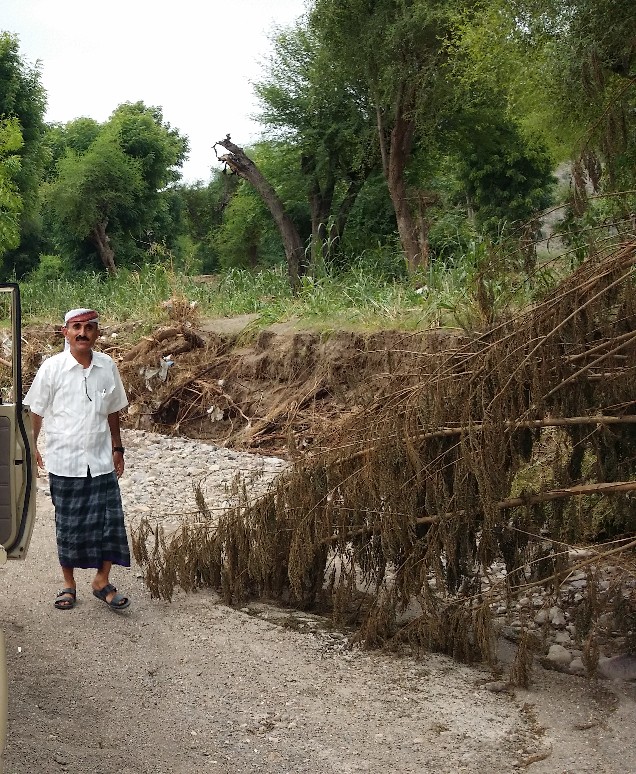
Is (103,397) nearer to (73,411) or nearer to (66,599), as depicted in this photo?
(73,411)

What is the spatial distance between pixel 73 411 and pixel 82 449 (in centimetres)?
25

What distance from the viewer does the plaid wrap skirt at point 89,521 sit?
6426 mm

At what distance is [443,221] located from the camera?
31.5 meters

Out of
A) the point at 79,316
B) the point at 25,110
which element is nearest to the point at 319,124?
the point at 25,110

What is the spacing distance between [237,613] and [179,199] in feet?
144

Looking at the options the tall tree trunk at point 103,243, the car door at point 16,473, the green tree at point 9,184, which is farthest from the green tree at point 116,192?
the car door at point 16,473

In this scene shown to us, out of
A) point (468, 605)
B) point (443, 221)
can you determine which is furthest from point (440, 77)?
point (468, 605)

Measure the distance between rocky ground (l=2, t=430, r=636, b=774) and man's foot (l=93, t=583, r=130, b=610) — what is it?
0.27ft

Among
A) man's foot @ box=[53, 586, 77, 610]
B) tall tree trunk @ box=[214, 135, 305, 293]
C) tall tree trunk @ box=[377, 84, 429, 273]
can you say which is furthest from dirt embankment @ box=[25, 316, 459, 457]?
tall tree trunk @ box=[377, 84, 429, 273]

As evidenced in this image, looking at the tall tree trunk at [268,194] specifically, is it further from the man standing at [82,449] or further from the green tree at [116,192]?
the man standing at [82,449]

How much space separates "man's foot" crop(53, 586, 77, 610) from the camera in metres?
6.44

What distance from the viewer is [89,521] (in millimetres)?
6434

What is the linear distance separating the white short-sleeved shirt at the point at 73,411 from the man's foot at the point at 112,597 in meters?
0.77

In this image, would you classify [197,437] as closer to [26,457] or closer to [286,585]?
[286,585]
